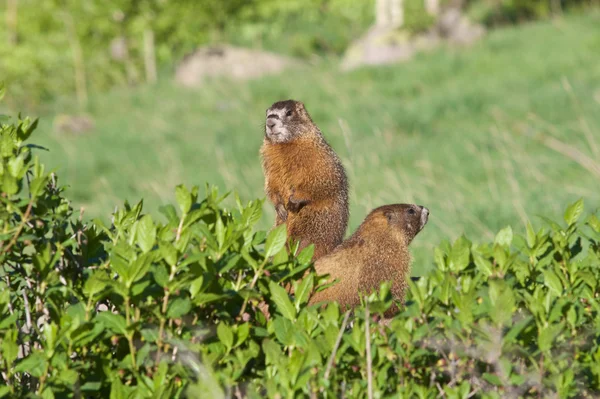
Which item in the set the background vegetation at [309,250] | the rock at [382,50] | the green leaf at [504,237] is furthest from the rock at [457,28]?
the green leaf at [504,237]

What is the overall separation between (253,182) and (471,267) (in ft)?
25.2

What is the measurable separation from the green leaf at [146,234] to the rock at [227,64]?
19006 millimetres

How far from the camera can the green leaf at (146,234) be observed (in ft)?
8.93

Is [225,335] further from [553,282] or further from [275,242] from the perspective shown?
[553,282]

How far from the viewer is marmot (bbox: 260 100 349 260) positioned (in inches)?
157

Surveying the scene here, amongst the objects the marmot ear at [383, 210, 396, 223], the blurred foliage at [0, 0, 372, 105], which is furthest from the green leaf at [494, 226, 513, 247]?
the blurred foliage at [0, 0, 372, 105]

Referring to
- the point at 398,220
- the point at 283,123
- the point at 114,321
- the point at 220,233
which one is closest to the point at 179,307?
the point at 114,321

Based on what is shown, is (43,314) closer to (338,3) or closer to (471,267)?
(471,267)

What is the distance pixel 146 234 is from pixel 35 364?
0.49 meters

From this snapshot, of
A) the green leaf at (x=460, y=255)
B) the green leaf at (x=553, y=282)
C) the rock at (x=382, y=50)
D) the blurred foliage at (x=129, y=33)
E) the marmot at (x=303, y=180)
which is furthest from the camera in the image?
the blurred foliage at (x=129, y=33)

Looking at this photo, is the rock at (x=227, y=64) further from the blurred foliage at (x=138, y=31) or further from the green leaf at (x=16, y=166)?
the green leaf at (x=16, y=166)

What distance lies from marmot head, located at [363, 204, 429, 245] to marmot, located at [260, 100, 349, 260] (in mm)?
191

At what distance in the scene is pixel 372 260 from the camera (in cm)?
368

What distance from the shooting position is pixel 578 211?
3.19 meters
